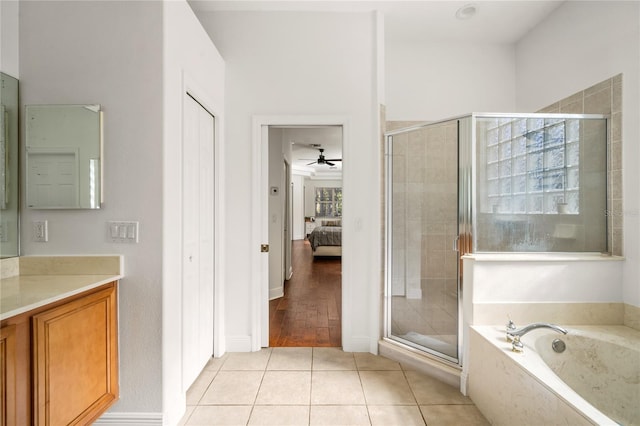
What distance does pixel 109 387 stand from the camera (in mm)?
1615

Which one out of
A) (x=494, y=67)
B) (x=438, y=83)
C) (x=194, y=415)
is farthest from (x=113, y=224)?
(x=494, y=67)

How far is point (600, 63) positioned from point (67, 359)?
375 cm

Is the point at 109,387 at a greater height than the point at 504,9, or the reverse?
the point at 504,9

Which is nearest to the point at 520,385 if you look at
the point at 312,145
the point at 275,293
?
the point at 275,293

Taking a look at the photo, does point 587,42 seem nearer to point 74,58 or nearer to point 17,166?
point 74,58

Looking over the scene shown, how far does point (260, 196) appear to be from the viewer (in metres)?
2.63

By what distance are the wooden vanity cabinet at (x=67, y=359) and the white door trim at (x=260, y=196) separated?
1.10 metres

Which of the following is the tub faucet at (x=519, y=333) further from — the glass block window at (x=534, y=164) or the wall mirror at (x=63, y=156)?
the wall mirror at (x=63, y=156)

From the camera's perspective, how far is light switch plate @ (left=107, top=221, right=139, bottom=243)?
1.68 metres

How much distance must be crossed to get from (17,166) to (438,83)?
11.4 ft

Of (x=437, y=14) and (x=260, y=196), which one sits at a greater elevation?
(x=437, y=14)

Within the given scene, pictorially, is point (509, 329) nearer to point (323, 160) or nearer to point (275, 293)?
point (275, 293)

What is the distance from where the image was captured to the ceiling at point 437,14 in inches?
98.6

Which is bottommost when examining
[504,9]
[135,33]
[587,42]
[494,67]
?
[135,33]
